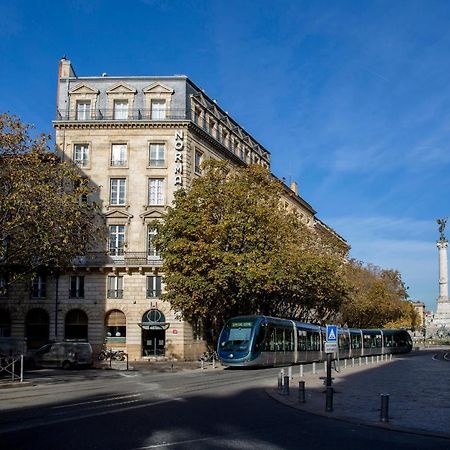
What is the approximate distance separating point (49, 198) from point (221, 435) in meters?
15.4

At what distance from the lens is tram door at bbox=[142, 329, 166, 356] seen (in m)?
50.0

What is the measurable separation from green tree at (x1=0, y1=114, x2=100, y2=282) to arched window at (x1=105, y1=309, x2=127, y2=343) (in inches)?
957

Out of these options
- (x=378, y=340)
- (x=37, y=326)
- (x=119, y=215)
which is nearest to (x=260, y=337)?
(x=119, y=215)

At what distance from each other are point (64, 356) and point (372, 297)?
41.0 metres

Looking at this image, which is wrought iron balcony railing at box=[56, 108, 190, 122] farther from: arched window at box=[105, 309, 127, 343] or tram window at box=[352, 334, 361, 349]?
tram window at box=[352, 334, 361, 349]

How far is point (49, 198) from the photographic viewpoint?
81.6 feet

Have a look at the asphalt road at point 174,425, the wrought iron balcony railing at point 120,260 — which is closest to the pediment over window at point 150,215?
the wrought iron balcony railing at point 120,260

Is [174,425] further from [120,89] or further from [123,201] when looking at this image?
[120,89]

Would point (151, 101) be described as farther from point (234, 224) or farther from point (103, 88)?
point (234, 224)

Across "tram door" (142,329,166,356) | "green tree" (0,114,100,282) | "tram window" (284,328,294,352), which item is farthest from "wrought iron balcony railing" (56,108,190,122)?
"green tree" (0,114,100,282)

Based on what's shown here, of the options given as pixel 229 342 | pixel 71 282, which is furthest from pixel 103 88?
pixel 229 342

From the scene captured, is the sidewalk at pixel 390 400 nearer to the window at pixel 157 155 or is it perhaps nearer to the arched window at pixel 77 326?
the arched window at pixel 77 326

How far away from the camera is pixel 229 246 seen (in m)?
40.7

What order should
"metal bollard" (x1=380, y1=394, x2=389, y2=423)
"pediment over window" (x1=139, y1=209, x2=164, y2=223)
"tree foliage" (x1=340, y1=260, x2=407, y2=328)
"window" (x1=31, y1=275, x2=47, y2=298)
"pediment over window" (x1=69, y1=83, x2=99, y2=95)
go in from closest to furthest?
"metal bollard" (x1=380, y1=394, x2=389, y2=423) → "window" (x1=31, y1=275, x2=47, y2=298) → "pediment over window" (x1=139, y1=209, x2=164, y2=223) → "pediment over window" (x1=69, y1=83, x2=99, y2=95) → "tree foliage" (x1=340, y1=260, x2=407, y2=328)
